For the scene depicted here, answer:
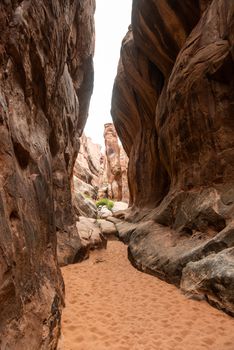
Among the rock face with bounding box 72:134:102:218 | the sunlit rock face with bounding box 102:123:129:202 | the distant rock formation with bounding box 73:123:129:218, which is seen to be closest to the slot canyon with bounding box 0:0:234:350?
the rock face with bounding box 72:134:102:218

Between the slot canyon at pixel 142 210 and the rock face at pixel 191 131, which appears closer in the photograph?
the slot canyon at pixel 142 210

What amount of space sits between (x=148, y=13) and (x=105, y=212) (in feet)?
76.0

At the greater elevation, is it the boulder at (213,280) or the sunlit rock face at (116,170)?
the sunlit rock face at (116,170)

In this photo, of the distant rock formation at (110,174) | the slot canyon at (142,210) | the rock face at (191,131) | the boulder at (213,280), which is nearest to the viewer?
the slot canyon at (142,210)

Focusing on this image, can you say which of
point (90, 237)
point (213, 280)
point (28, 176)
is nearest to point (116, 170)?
point (90, 237)

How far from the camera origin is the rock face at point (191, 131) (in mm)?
9734

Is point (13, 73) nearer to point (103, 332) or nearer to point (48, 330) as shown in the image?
point (48, 330)

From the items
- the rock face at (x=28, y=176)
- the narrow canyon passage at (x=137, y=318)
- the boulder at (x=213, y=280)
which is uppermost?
the rock face at (x=28, y=176)

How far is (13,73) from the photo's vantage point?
614 cm

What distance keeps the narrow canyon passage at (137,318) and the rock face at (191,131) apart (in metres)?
0.68

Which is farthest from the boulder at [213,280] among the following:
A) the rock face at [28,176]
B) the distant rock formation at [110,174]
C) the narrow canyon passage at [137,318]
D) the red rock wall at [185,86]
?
the distant rock formation at [110,174]

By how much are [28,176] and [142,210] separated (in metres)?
15.2

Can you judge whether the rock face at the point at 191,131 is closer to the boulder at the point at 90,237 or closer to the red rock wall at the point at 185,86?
the red rock wall at the point at 185,86

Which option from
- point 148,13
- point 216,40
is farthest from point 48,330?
point 148,13
